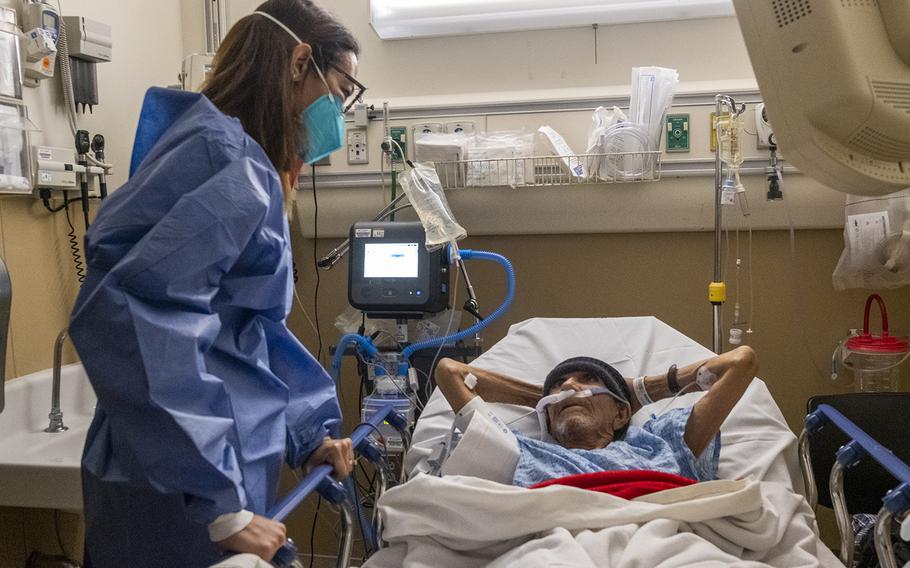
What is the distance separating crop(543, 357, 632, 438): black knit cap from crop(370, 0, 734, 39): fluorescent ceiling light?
1.30 metres

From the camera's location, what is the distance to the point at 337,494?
151 centimetres

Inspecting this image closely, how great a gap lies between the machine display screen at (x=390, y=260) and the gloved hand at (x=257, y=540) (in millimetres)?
1309

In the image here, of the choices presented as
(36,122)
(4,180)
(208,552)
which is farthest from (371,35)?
(208,552)

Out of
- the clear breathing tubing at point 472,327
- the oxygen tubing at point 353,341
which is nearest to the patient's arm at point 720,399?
the clear breathing tubing at point 472,327

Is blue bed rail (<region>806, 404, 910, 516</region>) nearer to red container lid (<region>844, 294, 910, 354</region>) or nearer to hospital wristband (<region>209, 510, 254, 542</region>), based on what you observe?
red container lid (<region>844, 294, 910, 354</region>)

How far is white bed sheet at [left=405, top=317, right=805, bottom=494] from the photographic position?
1976mm

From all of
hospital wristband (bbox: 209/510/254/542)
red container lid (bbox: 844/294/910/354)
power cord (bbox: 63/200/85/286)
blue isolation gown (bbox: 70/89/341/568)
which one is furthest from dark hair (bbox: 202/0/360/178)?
red container lid (bbox: 844/294/910/354)

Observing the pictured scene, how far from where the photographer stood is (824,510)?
268 centimetres

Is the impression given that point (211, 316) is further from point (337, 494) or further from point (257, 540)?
point (337, 494)

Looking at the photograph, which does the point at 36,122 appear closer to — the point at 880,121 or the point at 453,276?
the point at 453,276

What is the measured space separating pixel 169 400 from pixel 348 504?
532mm

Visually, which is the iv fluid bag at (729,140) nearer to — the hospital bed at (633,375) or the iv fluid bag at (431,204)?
the hospital bed at (633,375)

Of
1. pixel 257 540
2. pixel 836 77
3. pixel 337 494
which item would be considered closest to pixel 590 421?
pixel 337 494

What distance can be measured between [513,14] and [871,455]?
1.90 m
